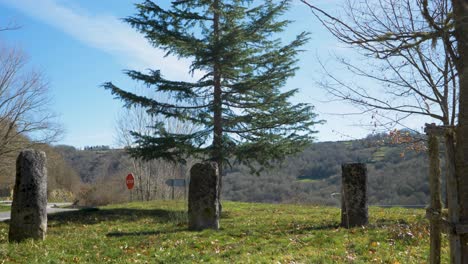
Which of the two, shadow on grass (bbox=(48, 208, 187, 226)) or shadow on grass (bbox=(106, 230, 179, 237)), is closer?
shadow on grass (bbox=(106, 230, 179, 237))

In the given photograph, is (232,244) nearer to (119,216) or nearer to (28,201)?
(28,201)

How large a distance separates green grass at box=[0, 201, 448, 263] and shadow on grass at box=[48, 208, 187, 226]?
939 mm

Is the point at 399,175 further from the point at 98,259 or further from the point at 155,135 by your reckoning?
the point at 98,259

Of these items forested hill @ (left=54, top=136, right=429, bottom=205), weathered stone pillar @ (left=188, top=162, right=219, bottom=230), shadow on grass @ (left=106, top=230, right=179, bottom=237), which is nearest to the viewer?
shadow on grass @ (left=106, top=230, right=179, bottom=237)

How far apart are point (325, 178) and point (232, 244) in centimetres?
3228

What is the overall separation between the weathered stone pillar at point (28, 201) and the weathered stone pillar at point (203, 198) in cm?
353

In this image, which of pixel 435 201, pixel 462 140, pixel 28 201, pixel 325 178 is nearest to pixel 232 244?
pixel 28 201

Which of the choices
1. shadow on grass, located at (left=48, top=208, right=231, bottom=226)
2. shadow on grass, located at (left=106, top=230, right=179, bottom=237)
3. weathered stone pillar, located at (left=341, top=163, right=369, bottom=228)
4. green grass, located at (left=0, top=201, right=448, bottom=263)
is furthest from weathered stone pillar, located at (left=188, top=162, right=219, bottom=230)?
weathered stone pillar, located at (left=341, top=163, right=369, bottom=228)

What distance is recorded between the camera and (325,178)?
40875 millimetres

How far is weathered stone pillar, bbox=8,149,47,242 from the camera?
10195mm

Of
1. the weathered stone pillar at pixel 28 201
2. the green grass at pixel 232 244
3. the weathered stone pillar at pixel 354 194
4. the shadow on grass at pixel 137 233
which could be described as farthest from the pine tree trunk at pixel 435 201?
the weathered stone pillar at pixel 28 201

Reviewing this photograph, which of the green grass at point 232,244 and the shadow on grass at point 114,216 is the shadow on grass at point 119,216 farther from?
the green grass at point 232,244

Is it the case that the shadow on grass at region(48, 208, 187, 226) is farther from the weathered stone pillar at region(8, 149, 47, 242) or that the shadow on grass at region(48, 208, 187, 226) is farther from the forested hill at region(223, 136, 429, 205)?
the forested hill at region(223, 136, 429, 205)

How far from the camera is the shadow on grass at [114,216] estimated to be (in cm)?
1438
